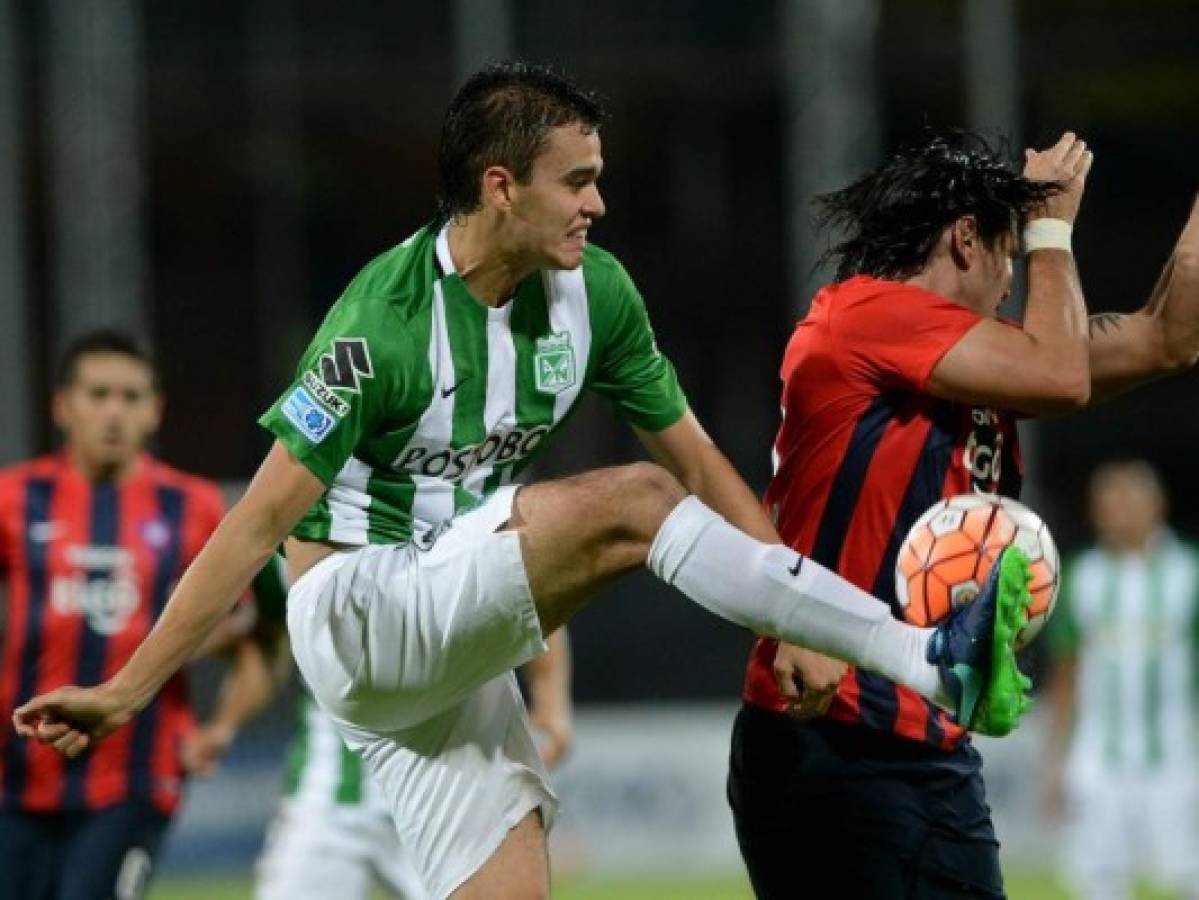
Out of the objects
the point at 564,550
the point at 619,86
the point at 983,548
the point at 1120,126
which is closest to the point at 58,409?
the point at 564,550

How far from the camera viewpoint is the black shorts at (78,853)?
6305 mm

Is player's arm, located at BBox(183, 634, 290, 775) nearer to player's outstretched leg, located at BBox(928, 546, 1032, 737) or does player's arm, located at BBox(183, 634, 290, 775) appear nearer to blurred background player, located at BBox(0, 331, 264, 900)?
blurred background player, located at BBox(0, 331, 264, 900)

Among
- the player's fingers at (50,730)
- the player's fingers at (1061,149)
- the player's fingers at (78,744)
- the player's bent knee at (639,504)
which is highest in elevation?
the player's fingers at (1061,149)

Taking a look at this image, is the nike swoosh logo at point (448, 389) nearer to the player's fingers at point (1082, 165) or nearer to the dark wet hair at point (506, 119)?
the dark wet hair at point (506, 119)

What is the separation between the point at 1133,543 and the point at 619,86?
28.5ft

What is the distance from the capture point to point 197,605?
4.25m

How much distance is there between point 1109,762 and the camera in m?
9.60

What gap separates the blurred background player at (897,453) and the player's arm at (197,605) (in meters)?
0.94

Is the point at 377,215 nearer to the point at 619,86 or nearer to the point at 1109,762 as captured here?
the point at 619,86

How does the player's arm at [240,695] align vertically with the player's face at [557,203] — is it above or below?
below

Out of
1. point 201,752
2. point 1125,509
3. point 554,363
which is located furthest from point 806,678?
point 1125,509

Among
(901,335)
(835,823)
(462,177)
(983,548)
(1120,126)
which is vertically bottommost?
(835,823)

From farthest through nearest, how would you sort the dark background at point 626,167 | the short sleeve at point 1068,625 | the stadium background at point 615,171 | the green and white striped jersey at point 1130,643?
the dark background at point 626,167 < the stadium background at point 615,171 < the short sleeve at point 1068,625 < the green and white striped jersey at point 1130,643

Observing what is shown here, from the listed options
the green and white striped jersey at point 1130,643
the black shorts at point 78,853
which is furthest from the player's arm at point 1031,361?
the green and white striped jersey at point 1130,643
